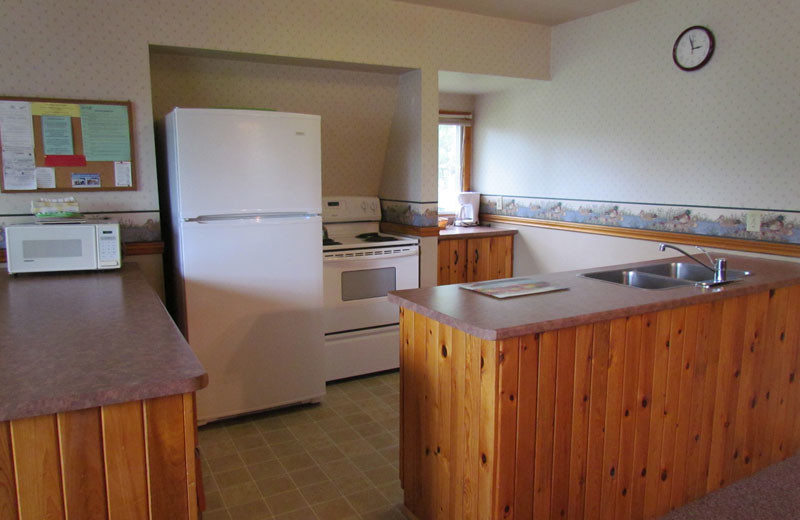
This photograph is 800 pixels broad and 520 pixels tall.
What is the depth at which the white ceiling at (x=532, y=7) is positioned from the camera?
3.78m

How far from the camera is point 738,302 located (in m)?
2.42

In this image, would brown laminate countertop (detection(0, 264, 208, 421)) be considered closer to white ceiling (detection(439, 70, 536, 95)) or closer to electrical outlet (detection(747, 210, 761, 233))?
white ceiling (detection(439, 70, 536, 95))

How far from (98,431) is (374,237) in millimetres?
3008

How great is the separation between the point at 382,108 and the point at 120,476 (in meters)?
3.33

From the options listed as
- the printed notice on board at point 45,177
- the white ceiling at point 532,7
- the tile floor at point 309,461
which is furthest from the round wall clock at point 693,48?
the printed notice on board at point 45,177

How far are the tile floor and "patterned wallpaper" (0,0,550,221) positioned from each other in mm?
1381

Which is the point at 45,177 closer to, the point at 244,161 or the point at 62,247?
the point at 62,247

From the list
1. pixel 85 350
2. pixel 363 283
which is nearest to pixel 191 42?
pixel 363 283

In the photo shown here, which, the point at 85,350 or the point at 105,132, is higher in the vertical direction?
the point at 105,132

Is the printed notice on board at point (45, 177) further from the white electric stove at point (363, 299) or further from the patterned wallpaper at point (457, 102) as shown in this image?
the patterned wallpaper at point (457, 102)

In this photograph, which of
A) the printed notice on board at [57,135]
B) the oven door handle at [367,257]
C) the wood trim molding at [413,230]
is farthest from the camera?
the wood trim molding at [413,230]

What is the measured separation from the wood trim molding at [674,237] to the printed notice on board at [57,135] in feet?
10.9

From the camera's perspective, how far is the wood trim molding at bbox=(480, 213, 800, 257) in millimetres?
3158

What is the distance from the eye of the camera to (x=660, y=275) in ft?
9.18
